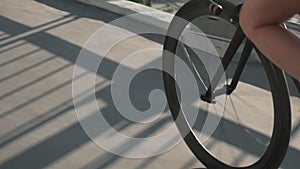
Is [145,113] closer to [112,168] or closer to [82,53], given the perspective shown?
[112,168]

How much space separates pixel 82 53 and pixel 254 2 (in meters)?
2.76

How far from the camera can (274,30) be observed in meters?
1.39

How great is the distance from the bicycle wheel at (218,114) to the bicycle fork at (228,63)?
3 cm

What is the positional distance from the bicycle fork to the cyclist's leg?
769 mm

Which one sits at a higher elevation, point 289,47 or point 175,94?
point 289,47

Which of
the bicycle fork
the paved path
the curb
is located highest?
the bicycle fork

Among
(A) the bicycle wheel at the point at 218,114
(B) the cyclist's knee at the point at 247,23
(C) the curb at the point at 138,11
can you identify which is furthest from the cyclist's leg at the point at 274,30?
(C) the curb at the point at 138,11

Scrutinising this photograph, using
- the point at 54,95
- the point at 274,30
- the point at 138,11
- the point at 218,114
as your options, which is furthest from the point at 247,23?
the point at 138,11

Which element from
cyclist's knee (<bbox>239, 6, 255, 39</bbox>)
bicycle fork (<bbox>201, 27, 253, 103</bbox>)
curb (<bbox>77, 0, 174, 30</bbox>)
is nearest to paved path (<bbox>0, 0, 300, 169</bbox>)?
curb (<bbox>77, 0, 174, 30</bbox>)

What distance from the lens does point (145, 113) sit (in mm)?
3121

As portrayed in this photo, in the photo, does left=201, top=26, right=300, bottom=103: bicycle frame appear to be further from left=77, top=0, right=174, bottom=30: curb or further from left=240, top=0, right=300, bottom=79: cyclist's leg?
left=77, top=0, right=174, bottom=30: curb

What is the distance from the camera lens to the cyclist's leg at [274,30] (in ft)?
4.40

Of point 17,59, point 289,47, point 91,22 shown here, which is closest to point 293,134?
point 289,47

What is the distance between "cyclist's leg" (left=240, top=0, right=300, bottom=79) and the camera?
4.40 ft
